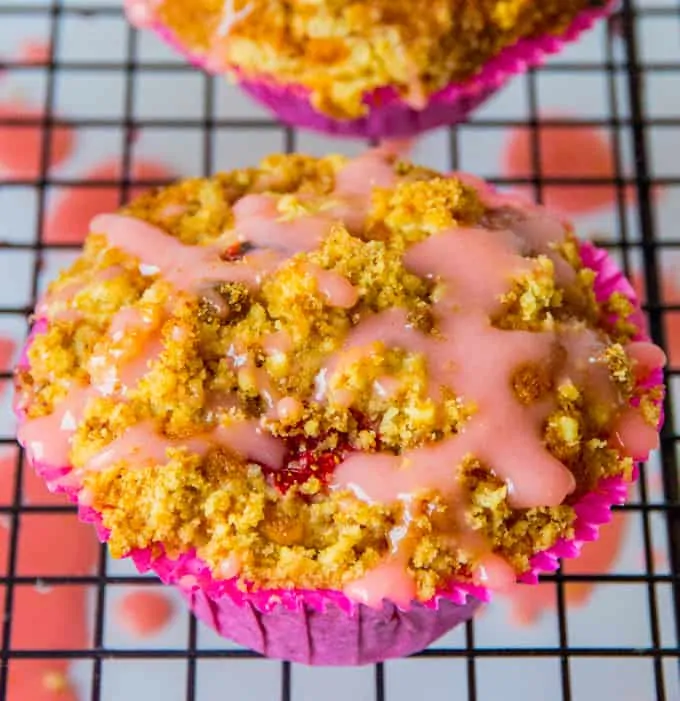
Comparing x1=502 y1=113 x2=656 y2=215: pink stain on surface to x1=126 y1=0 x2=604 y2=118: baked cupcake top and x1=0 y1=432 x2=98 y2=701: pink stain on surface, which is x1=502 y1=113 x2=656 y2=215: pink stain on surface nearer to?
x1=126 y1=0 x2=604 y2=118: baked cupcake top

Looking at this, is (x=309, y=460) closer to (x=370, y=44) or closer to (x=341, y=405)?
(x=341, y=405)

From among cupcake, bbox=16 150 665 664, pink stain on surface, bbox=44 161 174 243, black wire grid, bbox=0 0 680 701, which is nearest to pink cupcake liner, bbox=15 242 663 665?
cupcake, bbox=16 150 665 664

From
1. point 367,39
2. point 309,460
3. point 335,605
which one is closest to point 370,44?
point 367,39

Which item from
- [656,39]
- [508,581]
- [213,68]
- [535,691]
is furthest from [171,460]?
[656,39]

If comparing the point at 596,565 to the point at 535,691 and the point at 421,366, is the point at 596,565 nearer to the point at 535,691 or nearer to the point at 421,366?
the point at 535,691

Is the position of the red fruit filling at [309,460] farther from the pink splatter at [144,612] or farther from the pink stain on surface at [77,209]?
the pink stain on surface at [77,209]

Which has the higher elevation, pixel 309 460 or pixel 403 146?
pixel 403 146
